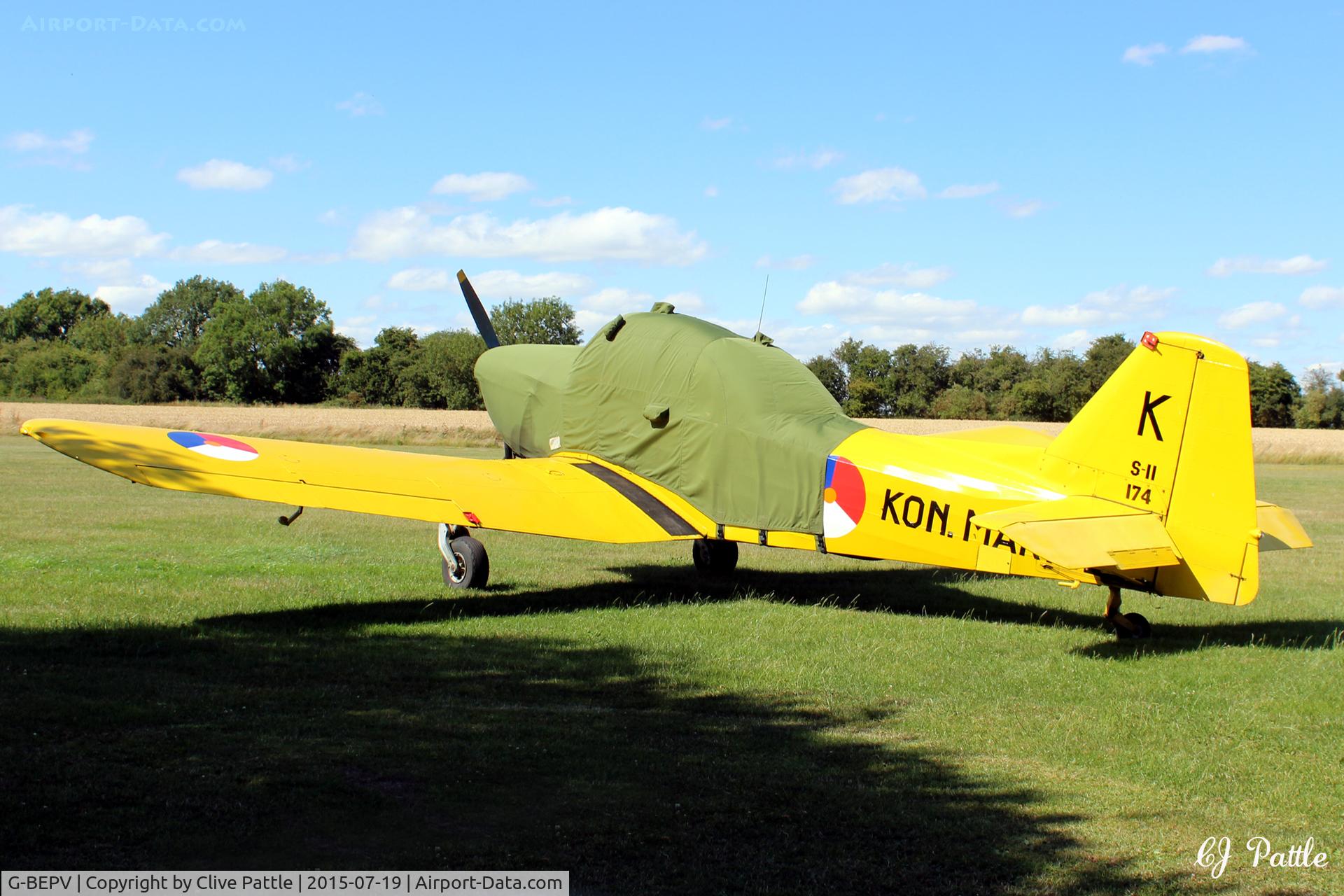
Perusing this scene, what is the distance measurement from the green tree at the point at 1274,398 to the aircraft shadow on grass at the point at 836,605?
70.0 meters

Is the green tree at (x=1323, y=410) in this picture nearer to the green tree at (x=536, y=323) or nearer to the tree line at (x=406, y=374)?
the tree line at (x=406, y=374)

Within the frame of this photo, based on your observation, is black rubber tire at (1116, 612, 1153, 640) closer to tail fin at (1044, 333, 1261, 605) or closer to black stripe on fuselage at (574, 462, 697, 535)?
tail fin at (1044, 333, 1261, 605)

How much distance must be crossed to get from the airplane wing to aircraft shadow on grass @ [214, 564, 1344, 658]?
0.82 meters

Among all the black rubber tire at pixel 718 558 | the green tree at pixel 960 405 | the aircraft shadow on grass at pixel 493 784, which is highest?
the green tree at pixel 960 405

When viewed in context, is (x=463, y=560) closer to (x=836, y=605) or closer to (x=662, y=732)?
(x=836, y=605)

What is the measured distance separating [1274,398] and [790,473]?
74777mm

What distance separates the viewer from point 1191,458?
26.1 ft

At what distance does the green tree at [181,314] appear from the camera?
10781 cm

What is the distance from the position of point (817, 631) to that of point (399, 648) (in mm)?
3328

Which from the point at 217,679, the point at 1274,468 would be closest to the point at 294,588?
the point at 217,679

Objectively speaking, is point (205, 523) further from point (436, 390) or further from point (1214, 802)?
point (436, 390)

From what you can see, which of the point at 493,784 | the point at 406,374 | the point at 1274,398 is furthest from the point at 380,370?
the point at 493,784

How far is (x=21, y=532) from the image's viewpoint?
14000mm
